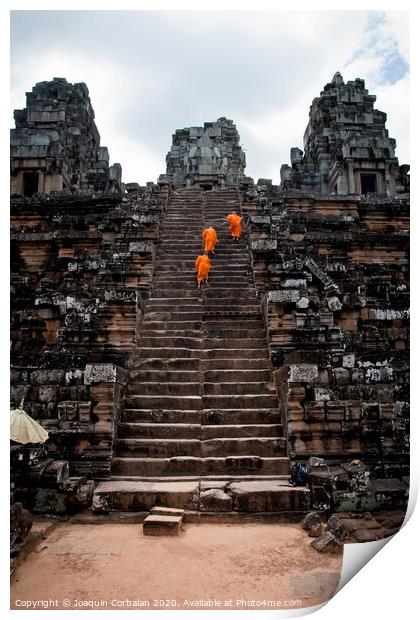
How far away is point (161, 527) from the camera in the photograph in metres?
4.41

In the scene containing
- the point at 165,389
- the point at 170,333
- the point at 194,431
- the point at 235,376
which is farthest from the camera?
the point at 170,333

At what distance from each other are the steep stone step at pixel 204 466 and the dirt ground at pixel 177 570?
0.90 metres

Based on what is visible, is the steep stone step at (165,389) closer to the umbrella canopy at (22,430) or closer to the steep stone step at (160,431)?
the steep stone step at (160,431)

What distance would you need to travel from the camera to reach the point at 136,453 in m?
5.76

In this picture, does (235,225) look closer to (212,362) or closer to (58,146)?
(212,362)

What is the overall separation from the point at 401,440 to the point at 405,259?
296 inches

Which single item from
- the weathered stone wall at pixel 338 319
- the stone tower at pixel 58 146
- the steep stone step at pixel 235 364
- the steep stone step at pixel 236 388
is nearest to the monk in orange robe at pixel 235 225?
the weathered stone wall at pixel 338 319

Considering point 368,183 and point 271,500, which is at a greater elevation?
point 368,183

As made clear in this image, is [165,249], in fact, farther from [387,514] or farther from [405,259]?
[387,514]

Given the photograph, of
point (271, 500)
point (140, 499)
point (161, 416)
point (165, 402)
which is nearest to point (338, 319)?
point (165, 402)

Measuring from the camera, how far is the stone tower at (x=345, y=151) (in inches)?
733

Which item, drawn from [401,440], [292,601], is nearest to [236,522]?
[292,601]

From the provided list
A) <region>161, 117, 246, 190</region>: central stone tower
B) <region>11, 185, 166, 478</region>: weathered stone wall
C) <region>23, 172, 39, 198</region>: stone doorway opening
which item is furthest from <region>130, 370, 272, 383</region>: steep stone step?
<region>161, 117, 246, 190</region>: central stone tower

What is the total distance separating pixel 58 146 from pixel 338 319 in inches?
566
